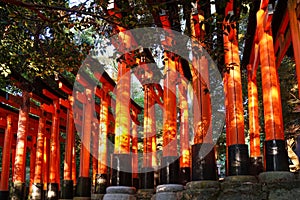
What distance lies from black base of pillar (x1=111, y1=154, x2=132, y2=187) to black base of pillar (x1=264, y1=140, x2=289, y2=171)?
286cm

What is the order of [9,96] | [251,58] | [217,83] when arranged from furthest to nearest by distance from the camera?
1. [217,83]
2. [9,96]
3. [251,58]

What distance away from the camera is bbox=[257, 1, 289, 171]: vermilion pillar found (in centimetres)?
554

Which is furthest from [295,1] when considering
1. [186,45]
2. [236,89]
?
[186,45]

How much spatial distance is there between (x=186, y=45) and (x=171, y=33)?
28 centimetres

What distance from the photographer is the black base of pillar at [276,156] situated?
5461 mm

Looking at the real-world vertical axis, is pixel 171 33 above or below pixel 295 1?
below

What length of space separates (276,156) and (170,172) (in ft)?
7.54

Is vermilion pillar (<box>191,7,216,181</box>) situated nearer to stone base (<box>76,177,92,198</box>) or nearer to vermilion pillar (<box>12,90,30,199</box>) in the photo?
stone base (<box>76,177,92,198</box>)

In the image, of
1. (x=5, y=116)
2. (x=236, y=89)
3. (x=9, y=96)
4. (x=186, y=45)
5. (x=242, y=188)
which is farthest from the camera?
(x=5, y=116)

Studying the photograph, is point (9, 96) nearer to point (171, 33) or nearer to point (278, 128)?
point (171, 33)

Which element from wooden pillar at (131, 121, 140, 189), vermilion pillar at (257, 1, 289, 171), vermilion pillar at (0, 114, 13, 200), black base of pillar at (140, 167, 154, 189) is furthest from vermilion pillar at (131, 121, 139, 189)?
vermilion pillar at (257, 1, 289, 171)

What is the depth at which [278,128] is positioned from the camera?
5.81 m

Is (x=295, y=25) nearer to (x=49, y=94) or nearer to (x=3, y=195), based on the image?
(x=49, y=94)

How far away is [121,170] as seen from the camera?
23.7ft
